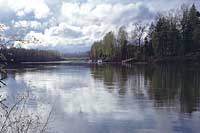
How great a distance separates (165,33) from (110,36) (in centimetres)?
3313

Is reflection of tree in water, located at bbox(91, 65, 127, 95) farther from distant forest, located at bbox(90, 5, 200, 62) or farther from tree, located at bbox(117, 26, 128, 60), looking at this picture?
tree, located at bbox(117, 26, 128, 60)

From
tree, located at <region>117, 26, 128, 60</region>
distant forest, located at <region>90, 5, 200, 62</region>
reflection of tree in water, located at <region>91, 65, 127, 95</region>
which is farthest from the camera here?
tree, located at <region>117, 26, 128, 60</region>

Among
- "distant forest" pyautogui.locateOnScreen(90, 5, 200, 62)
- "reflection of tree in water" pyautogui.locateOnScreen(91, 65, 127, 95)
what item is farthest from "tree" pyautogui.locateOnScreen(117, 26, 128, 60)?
"reflection of tree in water" pyautogui.locateOnScreen(91, 65, 127, 95)

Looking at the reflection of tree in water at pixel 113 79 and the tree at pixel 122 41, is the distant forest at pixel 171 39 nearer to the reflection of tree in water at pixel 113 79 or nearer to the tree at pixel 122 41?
the tree at pixel 122 41

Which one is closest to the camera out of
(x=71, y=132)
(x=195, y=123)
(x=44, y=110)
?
(x=71, y=132)

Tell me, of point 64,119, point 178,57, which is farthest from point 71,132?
point 178,57

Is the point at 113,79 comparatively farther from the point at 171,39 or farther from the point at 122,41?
the point at 122,41

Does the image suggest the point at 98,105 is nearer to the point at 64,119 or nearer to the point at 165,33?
the point at 64,119

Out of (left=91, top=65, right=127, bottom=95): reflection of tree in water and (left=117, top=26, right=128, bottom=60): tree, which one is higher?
(left=117, top=26, right=128, bottom=60): tree

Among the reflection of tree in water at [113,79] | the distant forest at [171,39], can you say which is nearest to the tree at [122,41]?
the distant forest at [171,39]

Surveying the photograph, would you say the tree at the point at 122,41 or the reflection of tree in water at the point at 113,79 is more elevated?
the tree at the point at 122,41

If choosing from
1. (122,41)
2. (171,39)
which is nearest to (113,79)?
(171,39)

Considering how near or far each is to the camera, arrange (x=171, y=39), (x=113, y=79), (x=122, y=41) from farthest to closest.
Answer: (x=122, y=41) < (x=171, y=39) < (x=113, y=79)

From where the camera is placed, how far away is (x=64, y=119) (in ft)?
57.3
